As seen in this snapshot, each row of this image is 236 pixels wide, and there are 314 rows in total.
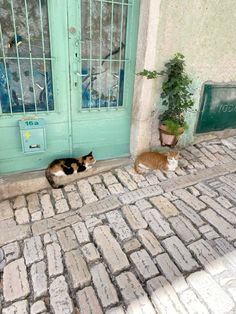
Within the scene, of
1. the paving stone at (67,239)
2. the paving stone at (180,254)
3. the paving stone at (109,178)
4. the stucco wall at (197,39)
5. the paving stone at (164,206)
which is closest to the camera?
the paving stone at (180,254)

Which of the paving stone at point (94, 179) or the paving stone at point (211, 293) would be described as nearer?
the paving stone at point (211, 293)

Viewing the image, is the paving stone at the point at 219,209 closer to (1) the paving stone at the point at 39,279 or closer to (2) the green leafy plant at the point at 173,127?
(2) the green leafy plant at the point at 173,127

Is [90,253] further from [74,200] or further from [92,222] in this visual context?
[74,200]

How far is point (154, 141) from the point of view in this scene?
4125mm

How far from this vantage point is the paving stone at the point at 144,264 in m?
2.27

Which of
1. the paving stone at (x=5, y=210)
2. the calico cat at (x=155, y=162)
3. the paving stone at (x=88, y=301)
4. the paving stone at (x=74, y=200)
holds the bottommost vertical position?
the paving stone at (x=88, y=301)

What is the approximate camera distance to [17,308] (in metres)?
2.03

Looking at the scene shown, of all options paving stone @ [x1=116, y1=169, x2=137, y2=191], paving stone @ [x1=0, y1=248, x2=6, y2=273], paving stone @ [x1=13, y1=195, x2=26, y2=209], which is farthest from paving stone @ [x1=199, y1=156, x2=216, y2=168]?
paving stone @ [x1=0, y1=248, x2=6, y2=273]

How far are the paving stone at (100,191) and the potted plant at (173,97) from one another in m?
1.27

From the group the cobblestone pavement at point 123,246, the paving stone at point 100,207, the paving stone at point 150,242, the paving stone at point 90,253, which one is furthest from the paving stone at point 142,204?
the paving stone at point 90,253

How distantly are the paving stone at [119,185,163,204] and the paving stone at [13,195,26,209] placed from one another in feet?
4.20

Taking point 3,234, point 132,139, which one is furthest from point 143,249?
point 132,139

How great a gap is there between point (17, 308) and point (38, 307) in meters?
0.17

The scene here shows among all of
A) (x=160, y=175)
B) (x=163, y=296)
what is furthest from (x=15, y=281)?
(x=160, y=175)
